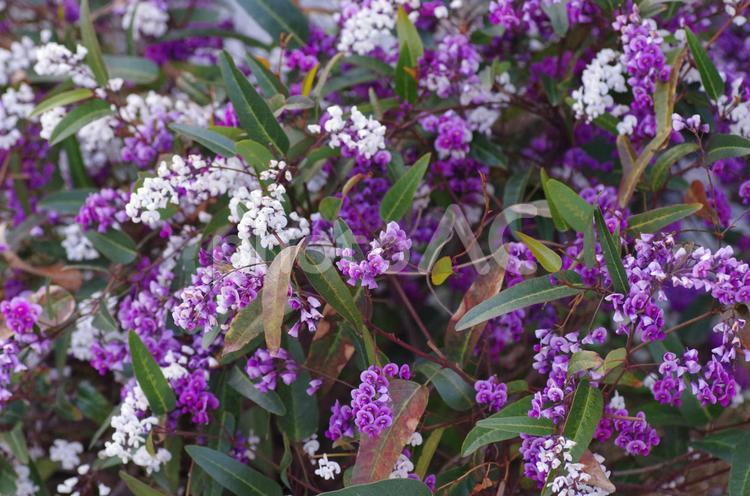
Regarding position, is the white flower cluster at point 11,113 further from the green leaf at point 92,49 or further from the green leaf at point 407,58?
the green leaf at point 407,58

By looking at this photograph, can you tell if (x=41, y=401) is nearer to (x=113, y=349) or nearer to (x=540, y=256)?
(x=113, y=349)

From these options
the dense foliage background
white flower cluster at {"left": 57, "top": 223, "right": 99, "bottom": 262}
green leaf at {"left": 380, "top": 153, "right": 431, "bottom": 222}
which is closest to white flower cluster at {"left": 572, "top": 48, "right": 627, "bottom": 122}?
the dense foliage background

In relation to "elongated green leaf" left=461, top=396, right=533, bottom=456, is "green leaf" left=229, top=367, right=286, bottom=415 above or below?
below

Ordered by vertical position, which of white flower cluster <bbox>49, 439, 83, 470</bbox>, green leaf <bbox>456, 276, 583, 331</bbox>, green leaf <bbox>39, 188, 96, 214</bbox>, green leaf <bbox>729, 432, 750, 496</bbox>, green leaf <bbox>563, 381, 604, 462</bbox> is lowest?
white flower cluster <bbox>49, 439, 83, 470</bbox>

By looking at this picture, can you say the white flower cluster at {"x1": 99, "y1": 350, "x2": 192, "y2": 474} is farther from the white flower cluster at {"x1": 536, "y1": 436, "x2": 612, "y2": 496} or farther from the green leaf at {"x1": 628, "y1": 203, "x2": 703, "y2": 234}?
the green leaf at {"x1": 628, "y1": 203, "x2": 703, "y2": 234}

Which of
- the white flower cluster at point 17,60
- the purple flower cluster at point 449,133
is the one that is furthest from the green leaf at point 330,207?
the white flower cluster at point 17,60

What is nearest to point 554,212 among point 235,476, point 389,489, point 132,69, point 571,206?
point 571,206

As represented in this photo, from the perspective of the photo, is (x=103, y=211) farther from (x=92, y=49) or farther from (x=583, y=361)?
(x=583, y=361)
